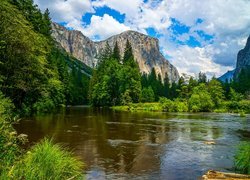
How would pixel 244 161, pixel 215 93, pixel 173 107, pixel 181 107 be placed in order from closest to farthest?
pixel 244 161 < pixel 173 107 < pixel 181 107 < pixel 215 93

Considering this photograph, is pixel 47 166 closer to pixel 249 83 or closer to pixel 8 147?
pixel 8 147

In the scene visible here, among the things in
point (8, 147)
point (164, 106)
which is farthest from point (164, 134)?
point (164, 106)

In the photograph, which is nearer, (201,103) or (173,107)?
(173,107)

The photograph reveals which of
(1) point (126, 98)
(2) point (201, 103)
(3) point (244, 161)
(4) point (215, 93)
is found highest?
(4) point (215, 93)

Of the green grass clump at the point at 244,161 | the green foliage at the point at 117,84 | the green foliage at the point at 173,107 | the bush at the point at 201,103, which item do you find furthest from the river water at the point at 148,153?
the green foliage at the point at 117,84

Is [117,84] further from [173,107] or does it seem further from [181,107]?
[173,107]

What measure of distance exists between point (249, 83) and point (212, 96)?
43.3 m

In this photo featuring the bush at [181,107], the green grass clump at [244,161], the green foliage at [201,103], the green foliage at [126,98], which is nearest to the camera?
the green grass clump at [244,161]

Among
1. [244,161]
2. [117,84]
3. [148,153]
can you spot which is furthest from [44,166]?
[117,84]

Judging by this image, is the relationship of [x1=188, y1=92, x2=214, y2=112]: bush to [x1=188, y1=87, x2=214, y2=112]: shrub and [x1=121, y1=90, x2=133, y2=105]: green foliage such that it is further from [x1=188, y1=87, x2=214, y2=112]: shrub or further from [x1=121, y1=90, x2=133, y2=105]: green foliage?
[x1=121, y1=90, x2=133, y2=105]: green foliage

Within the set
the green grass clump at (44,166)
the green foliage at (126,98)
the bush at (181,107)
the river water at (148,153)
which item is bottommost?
the river water at (148,153)

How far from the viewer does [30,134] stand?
960 inches

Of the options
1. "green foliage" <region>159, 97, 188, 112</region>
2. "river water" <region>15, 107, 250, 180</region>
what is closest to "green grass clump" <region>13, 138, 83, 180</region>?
"river water" <region>15, 107, 250, 180</region>

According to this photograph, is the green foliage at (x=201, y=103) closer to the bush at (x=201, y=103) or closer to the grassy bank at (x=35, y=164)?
the bush at (x=201, y=103)
